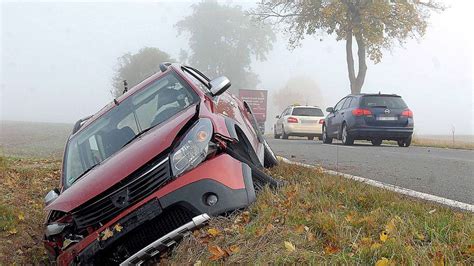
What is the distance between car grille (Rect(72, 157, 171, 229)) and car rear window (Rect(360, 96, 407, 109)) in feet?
38.8

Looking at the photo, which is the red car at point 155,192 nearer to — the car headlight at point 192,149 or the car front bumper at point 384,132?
the car headlight at point 192,149

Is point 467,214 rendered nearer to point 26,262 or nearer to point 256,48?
point 26,262

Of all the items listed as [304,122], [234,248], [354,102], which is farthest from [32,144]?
[234,248]

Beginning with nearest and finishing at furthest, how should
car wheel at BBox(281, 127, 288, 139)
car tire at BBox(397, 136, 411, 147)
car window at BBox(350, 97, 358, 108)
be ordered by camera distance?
car tire at BBox(397, 136, 411, 147)
car window at BBox(350, 97, 358, 108)
car wheel at BBox(281, 127, 288, 139)

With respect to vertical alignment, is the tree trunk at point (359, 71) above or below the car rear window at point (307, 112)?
above

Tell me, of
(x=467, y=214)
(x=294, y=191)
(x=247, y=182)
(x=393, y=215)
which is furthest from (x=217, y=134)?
(x=467, y=214)

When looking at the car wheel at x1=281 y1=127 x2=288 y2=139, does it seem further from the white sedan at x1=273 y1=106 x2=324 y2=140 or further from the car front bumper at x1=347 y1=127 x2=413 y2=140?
the car front bumper at x1=347 y1=127 x2=413 y2=140

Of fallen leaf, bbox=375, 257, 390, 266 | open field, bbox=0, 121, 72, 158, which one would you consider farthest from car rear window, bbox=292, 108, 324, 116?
fallen leaf, bbox=375, 257, 390, 266

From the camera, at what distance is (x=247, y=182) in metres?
4.02

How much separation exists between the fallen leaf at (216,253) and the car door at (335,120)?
12783 mm

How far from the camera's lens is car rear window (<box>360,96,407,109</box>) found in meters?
14.6

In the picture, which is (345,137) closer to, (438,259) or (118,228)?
(118,228)

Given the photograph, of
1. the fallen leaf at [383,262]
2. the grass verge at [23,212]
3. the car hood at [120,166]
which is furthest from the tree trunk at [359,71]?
the fallen leaf at [383,262]

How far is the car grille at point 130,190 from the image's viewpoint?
12.1 ft
